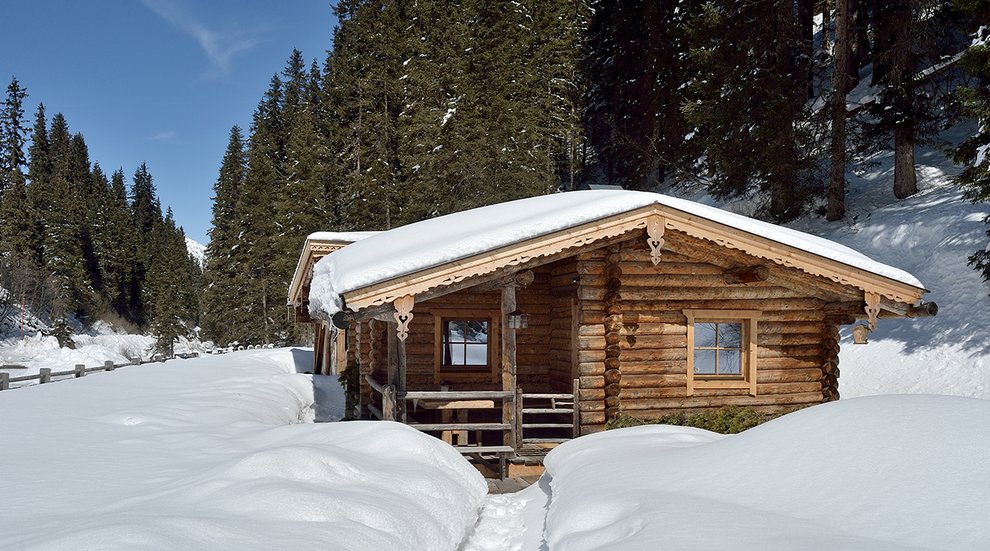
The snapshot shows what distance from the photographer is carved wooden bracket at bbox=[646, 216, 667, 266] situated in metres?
10.1

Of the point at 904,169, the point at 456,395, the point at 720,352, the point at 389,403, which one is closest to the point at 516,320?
the point at 456,395

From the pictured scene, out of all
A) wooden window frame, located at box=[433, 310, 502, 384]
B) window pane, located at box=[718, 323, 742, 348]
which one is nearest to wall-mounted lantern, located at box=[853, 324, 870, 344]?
wooden window frame, located at box=[433, 310, 502, 384]

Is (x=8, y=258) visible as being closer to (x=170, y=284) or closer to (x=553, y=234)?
(x=170, y=284)

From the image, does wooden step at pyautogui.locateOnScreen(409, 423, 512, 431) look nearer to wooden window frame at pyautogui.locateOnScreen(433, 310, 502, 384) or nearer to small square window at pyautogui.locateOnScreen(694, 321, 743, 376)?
wooden window frame at pyautogui.locateOnScreen(433, 310, 502, 384)

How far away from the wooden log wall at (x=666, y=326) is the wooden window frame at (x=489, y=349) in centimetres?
227

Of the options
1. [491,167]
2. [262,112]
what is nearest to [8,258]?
[262,112]

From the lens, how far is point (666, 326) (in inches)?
441

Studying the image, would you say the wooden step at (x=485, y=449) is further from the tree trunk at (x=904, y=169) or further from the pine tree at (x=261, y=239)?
the pine tree at (x=261, y=239)

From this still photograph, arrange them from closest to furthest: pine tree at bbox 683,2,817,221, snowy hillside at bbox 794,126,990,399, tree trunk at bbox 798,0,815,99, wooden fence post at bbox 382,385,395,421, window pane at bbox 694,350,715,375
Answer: wooden fence post at bbox 382,385,395,421 < snowy hillside at bbox 794,126,990,399 < window pane at bbox 694,350,715,375 < pine tree at bbox 683,2,817,221 < tree trunk at bbox 798,0,815,99

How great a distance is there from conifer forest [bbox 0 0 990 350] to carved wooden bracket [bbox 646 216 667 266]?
29.9 feet

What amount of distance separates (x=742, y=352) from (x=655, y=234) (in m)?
3.52

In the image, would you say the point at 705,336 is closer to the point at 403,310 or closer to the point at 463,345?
the point at 463,345

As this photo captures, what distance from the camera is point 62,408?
1140cm

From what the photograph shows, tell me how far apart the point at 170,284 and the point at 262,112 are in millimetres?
20228
